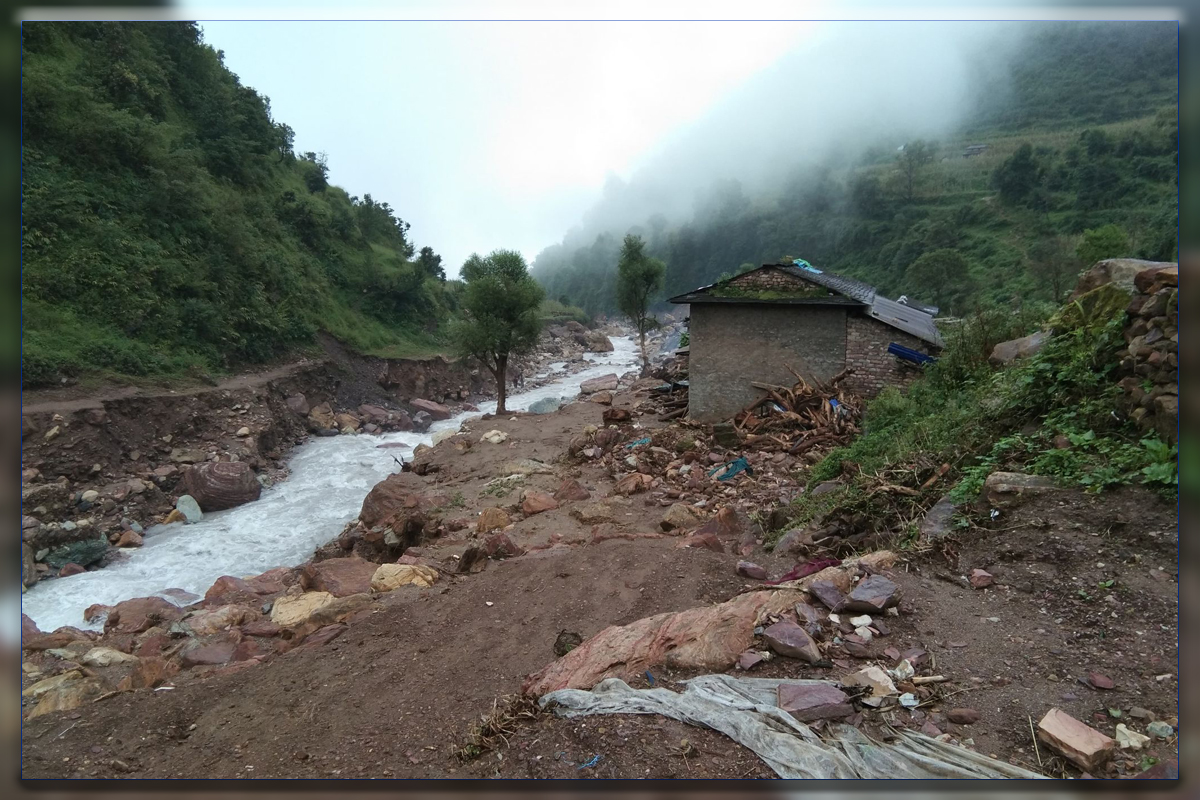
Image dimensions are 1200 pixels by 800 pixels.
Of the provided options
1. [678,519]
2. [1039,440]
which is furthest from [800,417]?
[1039,440]

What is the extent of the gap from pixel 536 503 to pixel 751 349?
22.7 ft

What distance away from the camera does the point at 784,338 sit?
13.8 m

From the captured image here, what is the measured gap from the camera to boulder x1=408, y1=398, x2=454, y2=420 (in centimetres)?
2578

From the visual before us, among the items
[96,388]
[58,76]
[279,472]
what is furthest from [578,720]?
[58,76]

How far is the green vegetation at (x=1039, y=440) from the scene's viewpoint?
4508 millimetres

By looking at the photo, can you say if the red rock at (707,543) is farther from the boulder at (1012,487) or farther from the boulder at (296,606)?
the boulder at (296,606)

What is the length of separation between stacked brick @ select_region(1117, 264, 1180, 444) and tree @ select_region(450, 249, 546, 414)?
19314 mm

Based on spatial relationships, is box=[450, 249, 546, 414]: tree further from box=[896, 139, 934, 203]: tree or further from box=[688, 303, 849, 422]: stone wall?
box=[896, 139, 934, 203]: tree

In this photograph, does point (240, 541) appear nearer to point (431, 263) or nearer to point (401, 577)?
point (401, 577)

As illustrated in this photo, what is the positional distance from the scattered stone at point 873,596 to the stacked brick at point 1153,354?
2.13 metres

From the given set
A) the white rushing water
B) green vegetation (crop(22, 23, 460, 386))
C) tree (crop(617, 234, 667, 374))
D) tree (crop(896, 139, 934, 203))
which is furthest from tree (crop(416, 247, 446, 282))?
tree (crop(896, 139, 934, 203))

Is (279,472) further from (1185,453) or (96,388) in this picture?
(1185,453)

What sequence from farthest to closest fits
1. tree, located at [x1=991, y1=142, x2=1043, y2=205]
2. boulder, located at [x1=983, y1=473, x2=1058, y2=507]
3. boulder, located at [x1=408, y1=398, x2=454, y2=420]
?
tree, located at [x1=991, y1=142, x2=1043, y2=205]
boulder, located at [x1=408, y1=398, x2=454, y2=420]
boulder, located at [x1=983, y1=473, x2=1058, y2=507]

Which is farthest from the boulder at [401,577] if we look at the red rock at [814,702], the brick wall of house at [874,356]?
the brick wall of house at [874,356]
